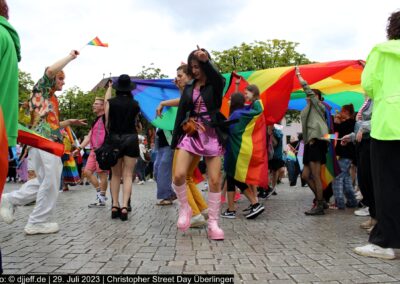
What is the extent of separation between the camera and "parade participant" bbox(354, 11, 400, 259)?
3.74 metres

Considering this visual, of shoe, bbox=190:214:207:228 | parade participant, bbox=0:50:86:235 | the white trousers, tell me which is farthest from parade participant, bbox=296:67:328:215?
the white trousers

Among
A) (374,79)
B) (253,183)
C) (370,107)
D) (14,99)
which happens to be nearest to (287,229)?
(253,183)

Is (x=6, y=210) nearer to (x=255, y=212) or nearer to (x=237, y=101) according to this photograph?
(x=255, y=212)

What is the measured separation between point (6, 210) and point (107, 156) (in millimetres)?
1688

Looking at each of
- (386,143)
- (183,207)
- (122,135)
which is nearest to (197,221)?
(183,207)

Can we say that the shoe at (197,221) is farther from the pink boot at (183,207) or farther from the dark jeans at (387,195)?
the dark jeans at (387,195)

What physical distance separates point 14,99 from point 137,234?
2.59 metres

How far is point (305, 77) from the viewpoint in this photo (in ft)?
28.0

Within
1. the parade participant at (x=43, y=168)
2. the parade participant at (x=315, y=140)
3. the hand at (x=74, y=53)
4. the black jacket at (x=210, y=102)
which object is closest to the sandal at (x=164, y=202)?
the parade participant at (x=315, y=140)

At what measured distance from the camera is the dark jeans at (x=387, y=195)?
3742 mm

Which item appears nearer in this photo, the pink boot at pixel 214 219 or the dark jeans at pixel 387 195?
the dark jeans at pixel 387 195

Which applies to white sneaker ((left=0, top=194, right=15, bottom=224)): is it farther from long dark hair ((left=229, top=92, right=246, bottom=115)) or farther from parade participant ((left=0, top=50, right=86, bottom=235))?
long dark hair ((left=229, top=92, right=246, bottom=115))
